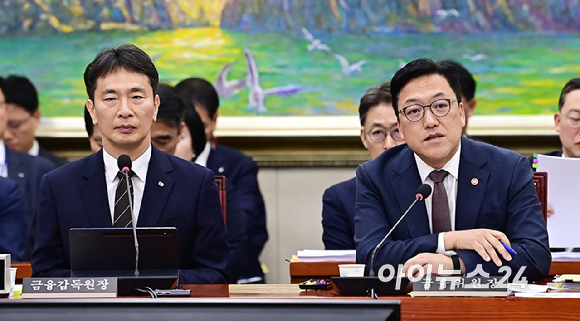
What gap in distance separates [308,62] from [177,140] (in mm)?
1225

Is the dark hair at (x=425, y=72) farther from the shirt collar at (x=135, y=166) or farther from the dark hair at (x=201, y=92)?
the dark hair at (x=201, y=92)

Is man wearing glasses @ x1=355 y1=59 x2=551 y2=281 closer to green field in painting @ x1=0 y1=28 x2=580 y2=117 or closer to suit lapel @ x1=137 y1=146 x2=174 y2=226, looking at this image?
suit lapel @ x1=137 y1=146 x2=174 y2=226

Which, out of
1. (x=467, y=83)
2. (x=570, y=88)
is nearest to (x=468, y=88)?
(x=467, y=83)

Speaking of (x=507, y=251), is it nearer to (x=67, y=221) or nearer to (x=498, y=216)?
(x=498, y=216)

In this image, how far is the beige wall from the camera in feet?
14.5

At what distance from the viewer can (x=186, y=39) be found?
174 inches

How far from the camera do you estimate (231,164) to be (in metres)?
4.14

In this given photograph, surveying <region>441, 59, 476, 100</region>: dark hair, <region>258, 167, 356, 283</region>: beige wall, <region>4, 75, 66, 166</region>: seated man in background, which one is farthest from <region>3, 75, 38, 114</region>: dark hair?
<region>441, 59, 476, 100</region>: dark hair

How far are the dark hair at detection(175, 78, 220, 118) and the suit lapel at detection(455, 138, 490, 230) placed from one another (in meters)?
1.88

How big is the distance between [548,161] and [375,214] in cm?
104

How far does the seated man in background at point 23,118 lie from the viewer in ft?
14.1

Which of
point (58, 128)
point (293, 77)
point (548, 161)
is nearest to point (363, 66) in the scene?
point (293, 77)

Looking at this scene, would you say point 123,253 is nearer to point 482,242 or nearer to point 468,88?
point 482,242

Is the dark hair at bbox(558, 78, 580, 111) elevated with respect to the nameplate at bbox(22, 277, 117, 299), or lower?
elevated
